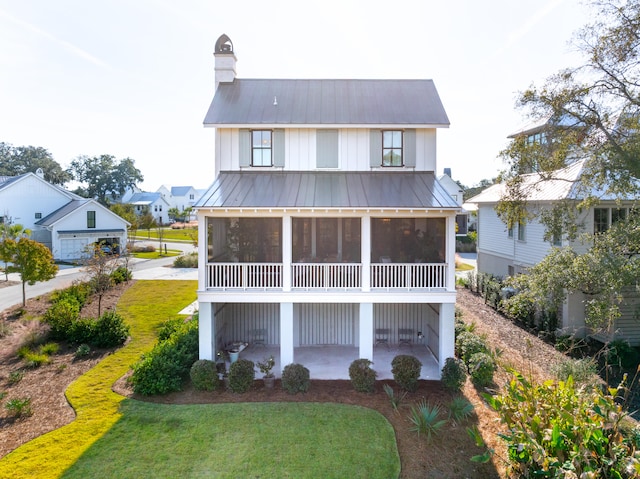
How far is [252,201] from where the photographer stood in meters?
13.4

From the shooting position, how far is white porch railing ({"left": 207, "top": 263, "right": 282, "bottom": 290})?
1380 cm

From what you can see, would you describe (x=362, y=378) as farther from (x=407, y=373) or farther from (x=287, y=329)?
(x=287, y=329)

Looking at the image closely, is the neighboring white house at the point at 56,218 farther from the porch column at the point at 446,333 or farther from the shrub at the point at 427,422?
the shrub at the point at 427,422

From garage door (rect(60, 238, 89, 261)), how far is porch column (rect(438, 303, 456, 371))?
37.0 m

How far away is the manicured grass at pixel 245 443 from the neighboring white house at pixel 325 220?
2521mm

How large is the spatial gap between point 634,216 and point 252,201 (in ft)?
41.1

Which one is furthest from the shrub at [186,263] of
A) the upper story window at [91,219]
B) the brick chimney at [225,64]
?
the brick chimney at [225,64]

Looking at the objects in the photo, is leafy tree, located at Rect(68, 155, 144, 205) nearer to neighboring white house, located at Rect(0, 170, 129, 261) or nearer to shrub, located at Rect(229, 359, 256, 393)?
neighboring white house, located at Rect(0, 170, 129, 261)

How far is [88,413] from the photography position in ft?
38.8

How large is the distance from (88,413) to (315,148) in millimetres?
11993

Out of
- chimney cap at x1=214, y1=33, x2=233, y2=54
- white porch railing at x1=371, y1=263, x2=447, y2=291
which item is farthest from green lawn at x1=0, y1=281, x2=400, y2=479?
chimney cap at x1=214, y1=33, x2=233, y2=54

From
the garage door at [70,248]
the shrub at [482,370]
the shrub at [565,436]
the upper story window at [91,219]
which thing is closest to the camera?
the shrub at [565,436]

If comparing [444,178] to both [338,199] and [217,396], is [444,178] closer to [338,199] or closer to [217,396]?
[338,199]

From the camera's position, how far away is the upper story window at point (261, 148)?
15.9 metres
